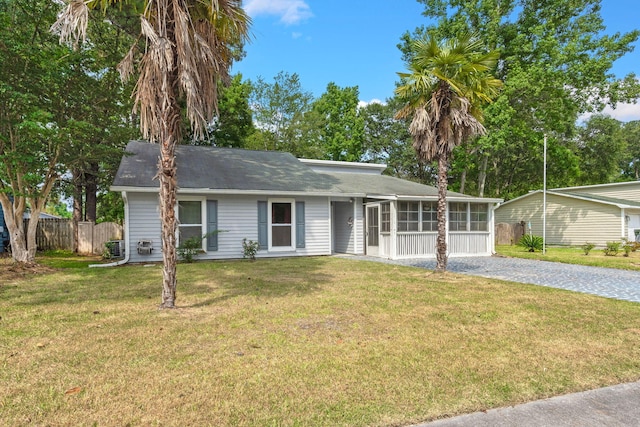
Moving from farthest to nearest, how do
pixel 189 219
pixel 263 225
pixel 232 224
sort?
pixel 263 225 < pixel 232 224 < pixel 189 219

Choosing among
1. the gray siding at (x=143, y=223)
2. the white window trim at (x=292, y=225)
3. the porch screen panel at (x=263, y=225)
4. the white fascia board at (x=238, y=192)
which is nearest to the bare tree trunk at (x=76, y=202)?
the gray siding at (x=143, y=223)

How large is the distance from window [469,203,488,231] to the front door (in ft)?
13.3

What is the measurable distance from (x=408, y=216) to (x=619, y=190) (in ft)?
68.6

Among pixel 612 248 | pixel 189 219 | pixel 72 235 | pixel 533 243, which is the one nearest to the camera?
pixel 189 219

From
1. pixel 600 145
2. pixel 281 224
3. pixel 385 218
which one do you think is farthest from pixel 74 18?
pixel 600 145

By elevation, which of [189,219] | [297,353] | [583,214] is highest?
[583,214]

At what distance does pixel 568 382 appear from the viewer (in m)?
3.48

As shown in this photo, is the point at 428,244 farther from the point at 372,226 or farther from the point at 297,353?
the point at 297,353

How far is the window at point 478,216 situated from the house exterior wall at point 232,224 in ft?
20.0

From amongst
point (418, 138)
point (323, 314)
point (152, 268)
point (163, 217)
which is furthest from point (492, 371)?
point (152, 268)

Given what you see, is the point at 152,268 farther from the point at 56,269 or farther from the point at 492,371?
the point at 492,371

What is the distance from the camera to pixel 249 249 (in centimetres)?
1298

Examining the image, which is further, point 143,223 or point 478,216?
point 478,216

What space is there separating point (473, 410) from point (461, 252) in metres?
13.0
